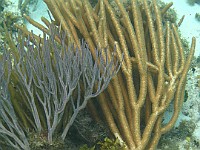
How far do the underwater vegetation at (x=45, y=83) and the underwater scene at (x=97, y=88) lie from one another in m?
0.01

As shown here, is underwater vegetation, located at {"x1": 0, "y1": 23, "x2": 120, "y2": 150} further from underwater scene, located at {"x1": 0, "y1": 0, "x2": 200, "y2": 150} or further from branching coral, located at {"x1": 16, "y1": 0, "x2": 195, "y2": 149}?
branching coral, located at {"x1": 16, "y1": 0, "x2": 195, "y2": 149}

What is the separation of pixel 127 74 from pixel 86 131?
3.31 feet

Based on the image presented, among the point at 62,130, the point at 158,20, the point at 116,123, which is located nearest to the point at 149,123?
the point at 116,123

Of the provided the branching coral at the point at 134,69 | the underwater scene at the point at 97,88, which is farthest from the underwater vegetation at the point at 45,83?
the branching coral at the point at 134,69

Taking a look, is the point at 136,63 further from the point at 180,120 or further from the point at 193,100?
the point at 193,100

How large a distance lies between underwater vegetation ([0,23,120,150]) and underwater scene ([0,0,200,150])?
12 millimetres

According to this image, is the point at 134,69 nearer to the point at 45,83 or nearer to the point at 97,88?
the point at 97,88

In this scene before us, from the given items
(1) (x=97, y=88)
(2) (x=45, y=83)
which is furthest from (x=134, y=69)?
(2) (x=45, y=83)

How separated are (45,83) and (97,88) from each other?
829mm

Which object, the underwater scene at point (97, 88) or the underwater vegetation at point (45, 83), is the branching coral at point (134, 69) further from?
the underwater vegetation at point (45, 83)

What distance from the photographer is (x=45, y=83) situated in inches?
115

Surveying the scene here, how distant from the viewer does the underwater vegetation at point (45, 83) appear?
291 cm

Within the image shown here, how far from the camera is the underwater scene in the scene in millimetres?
3076

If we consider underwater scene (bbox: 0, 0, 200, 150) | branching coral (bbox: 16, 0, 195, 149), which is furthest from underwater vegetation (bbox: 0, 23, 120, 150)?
branching coral (bbox: 16, 0, 195, 149)
